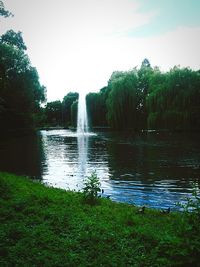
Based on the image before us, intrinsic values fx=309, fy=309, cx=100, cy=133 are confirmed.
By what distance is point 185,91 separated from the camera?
50.8 m

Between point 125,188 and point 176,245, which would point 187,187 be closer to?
point 125,188

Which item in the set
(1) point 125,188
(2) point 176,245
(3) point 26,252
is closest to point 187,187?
(1) point 125,188

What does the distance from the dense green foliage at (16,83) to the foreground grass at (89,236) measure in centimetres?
4394

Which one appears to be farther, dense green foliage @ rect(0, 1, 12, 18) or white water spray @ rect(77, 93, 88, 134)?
white water spray @ rect(77, 93, 88, 134)

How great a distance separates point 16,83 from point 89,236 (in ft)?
176

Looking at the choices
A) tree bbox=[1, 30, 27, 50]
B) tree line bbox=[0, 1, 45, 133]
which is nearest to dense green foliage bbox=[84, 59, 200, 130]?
tree line bbox=[0, 1, 45, 133]

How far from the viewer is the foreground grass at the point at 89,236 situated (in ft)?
20.1

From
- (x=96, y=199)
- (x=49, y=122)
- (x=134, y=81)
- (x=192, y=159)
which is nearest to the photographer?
(x=96, y=199)

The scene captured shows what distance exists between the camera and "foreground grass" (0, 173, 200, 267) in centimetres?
613

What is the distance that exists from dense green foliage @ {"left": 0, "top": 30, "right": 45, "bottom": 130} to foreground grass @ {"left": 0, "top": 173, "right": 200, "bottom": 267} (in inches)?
1730

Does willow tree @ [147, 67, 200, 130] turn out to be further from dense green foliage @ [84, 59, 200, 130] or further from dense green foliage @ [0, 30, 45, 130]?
dense green foliage @ [0, 30, 45, 130]

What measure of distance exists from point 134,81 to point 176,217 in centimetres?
5654

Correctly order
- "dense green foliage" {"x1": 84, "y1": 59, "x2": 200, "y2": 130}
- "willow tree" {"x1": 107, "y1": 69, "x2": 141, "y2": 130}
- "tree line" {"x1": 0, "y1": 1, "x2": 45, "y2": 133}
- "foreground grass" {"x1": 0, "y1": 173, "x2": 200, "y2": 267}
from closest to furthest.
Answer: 1. "foreground grass" {"x1": 0, "y1": 173, "x2": 200, "y2": 267}
2. "dense green foliage" {"x1": 84, "y1": 59, "x2": 200, "y2": 130}
3. "tree line" {"x1": 0, "y1": 1, "x2": 45, "y2": 133}
4. "willow tree" {"x1": 107, "y1": 69, "x2": 141, "y2": 130}

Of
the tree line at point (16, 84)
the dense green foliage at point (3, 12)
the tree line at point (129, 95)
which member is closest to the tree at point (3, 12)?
the dense green foliage at point (3, 12)
